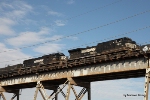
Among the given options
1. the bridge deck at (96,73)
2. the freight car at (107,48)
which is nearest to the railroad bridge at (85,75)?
the bridge deck at (96,73)

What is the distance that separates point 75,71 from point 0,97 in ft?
81.9

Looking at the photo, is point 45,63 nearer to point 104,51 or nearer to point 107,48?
point 104,51

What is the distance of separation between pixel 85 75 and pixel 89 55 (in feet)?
14.1

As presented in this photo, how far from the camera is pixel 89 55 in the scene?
44406 mm

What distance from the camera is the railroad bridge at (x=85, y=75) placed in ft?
120

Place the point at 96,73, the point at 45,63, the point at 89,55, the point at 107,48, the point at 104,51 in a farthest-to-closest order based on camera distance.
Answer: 1. the point at 45,63
2. the point at 89,55
3. the point at 107,48
4. the point at 104,51
5. the point at 96,73

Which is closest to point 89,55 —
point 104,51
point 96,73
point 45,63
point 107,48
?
point 104,51

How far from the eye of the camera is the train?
1516 inches

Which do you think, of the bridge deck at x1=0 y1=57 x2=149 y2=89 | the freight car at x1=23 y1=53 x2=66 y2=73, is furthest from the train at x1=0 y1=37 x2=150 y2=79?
the bridge deck at x1=0 y1=57 x2=149 y2=89

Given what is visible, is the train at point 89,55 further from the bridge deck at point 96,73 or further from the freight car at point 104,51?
the bridge deck at point 96,73

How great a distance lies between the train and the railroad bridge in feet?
2.64

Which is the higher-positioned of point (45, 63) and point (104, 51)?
point (104, 51)

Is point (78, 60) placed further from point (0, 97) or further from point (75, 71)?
point (0, 97)

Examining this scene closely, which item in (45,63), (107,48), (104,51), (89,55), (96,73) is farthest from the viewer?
(45,63)
